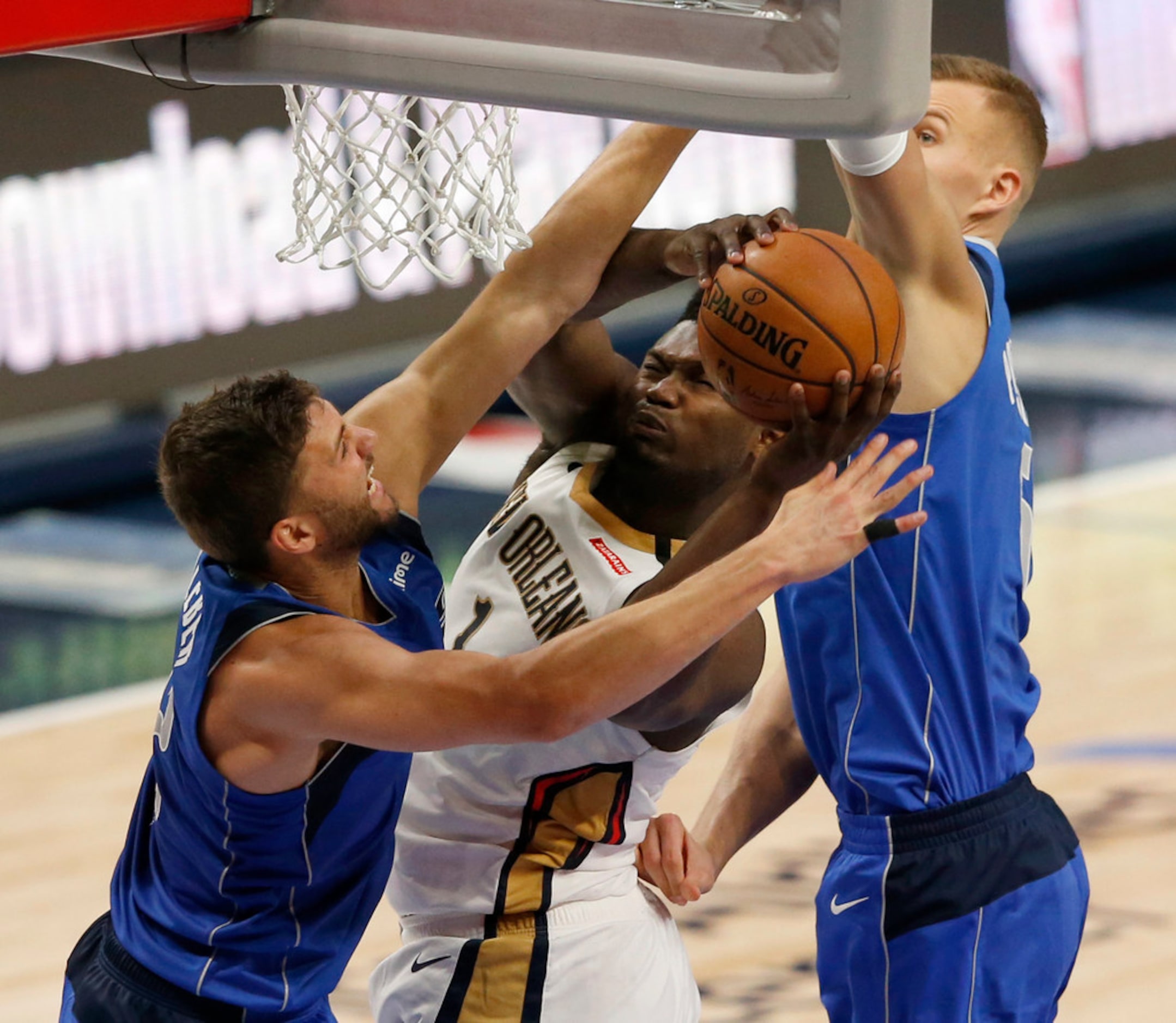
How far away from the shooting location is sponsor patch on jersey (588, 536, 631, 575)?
3.42 metres

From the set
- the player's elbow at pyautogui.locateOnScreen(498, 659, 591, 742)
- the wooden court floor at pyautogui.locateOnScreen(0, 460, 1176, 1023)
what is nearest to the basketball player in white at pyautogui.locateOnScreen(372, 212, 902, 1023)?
the player's elbow at pyautogui.locateOnScreen(498, 659, 591, 742)

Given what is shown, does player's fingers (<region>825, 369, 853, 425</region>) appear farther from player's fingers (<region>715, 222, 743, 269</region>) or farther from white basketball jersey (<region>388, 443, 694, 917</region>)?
white basketball jersey (<region>388, 443, 694, 917</region>)

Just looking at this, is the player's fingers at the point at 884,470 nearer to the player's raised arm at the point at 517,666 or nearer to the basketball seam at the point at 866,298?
the player's raised arm at the point at 517,666

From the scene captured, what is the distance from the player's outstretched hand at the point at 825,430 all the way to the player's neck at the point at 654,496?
2.16 ft

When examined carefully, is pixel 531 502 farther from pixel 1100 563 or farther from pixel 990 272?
pixel 1100 563

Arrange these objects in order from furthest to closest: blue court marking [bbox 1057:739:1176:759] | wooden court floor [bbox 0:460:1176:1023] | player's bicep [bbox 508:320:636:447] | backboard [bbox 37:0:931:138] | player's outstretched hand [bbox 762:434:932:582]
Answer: blue court marking [bbox 1057:739:1176:759] → wooden court floor [bbox 0:460:1176:1023] → player's bicep [bbox 508:320:636:447] → player's outstretched hand [bbox 762:434:932:582] → backboard [bbox 37:0:931:138]

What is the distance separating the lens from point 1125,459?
29.9ft

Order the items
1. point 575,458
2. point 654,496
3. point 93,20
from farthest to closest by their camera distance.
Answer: point 575,458 < point 654,496 < point 93,20

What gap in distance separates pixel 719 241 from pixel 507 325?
505 mm

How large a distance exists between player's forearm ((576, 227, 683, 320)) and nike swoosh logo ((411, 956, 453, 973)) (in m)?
1.19

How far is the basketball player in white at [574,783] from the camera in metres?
3.38

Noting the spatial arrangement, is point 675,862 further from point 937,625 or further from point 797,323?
point 797,323

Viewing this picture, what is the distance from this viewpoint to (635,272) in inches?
136

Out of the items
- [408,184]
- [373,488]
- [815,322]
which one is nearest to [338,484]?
[373,488]
